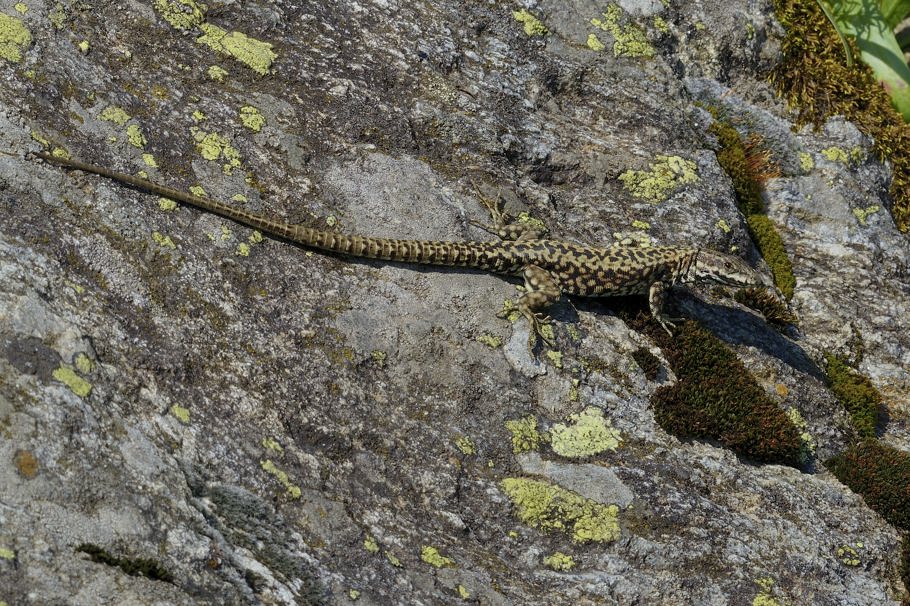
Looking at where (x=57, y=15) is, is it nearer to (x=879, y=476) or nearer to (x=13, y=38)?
(x=13, y=38)

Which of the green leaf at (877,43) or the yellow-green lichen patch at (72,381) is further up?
the green leaf at (877,43)

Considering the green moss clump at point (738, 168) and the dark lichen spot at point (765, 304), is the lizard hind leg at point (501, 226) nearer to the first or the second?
the dark lichen spot at point (765, 304)

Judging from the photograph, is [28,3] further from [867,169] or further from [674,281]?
[867,169]

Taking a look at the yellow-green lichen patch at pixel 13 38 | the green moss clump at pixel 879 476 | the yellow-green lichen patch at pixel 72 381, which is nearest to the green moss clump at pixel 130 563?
the yellow-green lichen patch at pixel 72 381

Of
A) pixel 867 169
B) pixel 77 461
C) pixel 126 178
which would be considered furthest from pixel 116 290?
pixel 867 169

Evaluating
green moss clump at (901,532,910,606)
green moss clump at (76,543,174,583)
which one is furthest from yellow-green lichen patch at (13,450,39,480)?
green moss clump at (901,532,910,606)

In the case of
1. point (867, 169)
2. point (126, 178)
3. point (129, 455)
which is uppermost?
point (867, 169)
